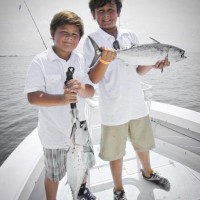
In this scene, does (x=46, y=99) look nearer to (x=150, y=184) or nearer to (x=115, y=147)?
(x=115, y=147)

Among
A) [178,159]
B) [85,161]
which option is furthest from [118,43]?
[178,159]

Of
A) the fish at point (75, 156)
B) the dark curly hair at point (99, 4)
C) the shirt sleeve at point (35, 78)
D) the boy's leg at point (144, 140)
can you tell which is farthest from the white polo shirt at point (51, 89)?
the boy's leg at point (144, 140)

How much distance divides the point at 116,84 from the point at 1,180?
1552mm

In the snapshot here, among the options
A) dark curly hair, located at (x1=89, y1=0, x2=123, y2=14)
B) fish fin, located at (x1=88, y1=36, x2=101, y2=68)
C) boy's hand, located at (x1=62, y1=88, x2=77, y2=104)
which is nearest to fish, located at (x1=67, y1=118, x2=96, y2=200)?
boy's hand, located at (x1=62, y1=88, x2=77, y2=104)

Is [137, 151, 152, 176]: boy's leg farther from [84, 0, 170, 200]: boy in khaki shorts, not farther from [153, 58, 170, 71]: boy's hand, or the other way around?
[153, 58, 170, 71]: boy's hand

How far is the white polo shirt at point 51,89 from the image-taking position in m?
1.86

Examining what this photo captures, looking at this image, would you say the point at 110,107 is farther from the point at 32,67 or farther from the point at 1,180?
the point at 1,180

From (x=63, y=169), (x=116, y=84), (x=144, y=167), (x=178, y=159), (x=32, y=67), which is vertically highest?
(x=32, y=67)

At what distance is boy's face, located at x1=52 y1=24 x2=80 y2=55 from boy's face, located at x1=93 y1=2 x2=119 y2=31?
1.43 feet

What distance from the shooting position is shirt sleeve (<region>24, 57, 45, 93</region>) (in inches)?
71.7

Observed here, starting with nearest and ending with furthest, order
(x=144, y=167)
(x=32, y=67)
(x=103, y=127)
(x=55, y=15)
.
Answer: (x=32, y=67) → (x=55, y=15) → (x=103, y=127) → (x=144, y=167)

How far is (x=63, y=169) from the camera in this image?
208cm

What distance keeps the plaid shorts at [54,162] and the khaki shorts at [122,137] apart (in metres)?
0.61

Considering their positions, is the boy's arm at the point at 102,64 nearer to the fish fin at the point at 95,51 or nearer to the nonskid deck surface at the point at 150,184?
the fish fin at the point at 95,51
